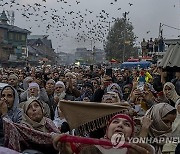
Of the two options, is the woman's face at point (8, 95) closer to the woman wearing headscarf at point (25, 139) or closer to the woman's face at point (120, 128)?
the woman wearing headscarf at point (25, 139)

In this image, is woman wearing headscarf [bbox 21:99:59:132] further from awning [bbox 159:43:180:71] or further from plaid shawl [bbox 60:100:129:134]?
awning [bbox 159:43:180:71]

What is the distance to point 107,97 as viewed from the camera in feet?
20.1

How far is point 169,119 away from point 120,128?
3.55ft

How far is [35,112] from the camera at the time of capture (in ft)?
18.0

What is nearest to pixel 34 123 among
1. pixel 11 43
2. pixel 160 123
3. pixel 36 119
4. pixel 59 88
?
pixel 36 119

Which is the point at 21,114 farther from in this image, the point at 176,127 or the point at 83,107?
the point at 176,127

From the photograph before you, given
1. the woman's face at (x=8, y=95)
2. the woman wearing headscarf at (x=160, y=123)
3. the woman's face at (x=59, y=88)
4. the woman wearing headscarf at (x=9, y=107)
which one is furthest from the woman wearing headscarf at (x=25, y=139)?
the woman's face at (x=59, y=88)

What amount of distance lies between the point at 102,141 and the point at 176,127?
1439 mm

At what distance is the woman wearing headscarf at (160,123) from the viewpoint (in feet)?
14.6

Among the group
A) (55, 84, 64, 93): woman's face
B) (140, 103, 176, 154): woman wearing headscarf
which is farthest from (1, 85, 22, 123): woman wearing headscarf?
(55, 84, 64, 93): woman's face

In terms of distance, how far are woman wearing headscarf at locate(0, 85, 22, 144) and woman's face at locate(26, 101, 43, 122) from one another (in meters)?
0.34

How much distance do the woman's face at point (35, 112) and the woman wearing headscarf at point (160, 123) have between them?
1.42 metres

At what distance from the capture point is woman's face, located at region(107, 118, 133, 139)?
379 cm

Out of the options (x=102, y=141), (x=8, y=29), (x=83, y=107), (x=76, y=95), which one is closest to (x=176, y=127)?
(x=83, y=107)
